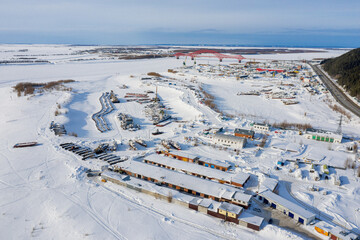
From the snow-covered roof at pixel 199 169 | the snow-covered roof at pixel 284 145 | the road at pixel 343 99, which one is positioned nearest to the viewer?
the snow-covered roof at pixel 199 169

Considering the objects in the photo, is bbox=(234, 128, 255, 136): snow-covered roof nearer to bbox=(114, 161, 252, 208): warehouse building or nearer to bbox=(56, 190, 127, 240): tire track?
bbox=(114, 161, 252, 208): warehouse building

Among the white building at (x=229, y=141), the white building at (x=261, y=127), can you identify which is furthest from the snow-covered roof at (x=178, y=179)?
the white building at (x=261, y=127)

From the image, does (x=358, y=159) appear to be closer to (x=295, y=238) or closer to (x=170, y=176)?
(x=295, y=238)

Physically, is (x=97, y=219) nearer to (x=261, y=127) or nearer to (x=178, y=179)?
(x=178, y=179)

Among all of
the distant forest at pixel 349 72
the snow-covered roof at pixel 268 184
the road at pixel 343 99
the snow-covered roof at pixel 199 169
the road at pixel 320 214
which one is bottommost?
the road at pixel 320 214

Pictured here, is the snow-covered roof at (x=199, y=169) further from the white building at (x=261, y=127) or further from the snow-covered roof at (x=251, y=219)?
the white building at (x=261, y=127)

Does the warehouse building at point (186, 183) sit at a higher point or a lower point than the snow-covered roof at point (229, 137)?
lower

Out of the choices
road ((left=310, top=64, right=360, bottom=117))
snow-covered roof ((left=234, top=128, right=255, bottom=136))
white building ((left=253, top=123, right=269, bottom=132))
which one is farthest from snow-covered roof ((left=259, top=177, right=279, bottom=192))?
road ((left=310, top=64, right=360, bottom=117))
